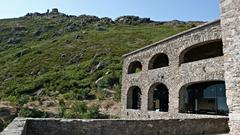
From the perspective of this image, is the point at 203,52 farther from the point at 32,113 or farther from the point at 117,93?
the point at 117,93

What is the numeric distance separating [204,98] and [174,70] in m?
2.60

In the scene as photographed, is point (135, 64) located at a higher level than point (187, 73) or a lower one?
higher

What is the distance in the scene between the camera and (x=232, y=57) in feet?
37.6

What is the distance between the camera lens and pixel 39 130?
29.4ft

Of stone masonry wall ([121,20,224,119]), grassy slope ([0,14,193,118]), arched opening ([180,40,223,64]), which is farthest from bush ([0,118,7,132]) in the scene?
arched opening ([180,40,223,64])

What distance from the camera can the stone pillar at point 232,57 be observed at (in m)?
11.0

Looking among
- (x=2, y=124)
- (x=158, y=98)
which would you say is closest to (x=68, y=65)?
(x=2, y=124)

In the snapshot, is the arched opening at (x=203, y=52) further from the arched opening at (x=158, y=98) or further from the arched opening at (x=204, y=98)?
the arched opening at (x=158, y=98)

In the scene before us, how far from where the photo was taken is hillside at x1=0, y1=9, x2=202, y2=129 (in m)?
33.4

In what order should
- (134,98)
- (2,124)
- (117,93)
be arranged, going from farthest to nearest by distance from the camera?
(117,93) < (2,124) < (134,98)

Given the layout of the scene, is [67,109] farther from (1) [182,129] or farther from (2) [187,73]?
(1) [182,129]

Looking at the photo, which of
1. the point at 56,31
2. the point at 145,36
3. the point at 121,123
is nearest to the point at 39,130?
the point at 121,123

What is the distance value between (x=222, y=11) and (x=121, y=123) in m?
6.61

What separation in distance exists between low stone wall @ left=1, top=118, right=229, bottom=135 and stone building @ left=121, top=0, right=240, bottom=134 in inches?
53.8
